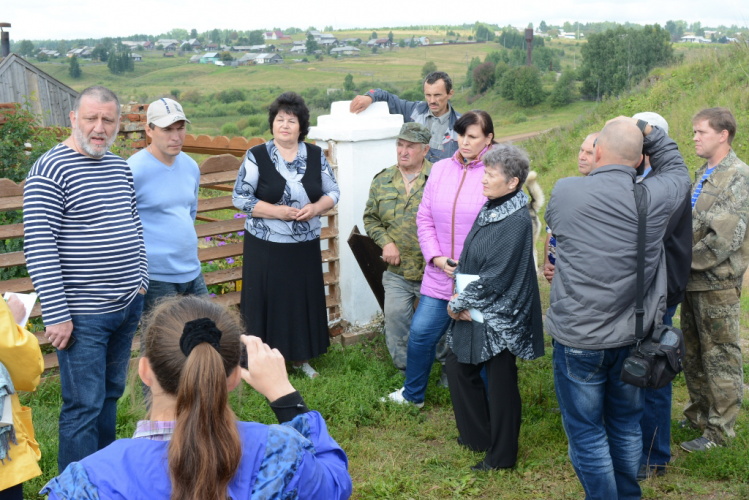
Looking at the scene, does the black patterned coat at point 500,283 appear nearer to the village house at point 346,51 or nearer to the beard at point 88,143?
the beard at point 88,143

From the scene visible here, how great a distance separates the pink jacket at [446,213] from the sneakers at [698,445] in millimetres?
1666

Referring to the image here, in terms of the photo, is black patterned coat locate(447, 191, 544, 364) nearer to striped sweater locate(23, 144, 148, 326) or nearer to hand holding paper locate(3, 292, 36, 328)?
striped sweater locate(23, 144, 148, 326)

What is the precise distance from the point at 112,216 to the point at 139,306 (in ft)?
1.69

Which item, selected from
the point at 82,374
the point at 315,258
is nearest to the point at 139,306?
the point at 82,374

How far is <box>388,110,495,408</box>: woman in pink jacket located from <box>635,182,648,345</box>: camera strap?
3.94ft

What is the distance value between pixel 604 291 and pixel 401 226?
6.49 ft

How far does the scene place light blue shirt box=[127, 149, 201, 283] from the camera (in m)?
3.55

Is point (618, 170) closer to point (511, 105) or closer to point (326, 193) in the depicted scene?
point (326, 193)

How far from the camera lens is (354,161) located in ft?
17.1

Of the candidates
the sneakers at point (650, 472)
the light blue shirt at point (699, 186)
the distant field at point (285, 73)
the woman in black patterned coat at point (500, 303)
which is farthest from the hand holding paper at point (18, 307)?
the distant field at point (285, 73)

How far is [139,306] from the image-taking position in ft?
10.7

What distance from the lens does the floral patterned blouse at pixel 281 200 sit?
4.38 m

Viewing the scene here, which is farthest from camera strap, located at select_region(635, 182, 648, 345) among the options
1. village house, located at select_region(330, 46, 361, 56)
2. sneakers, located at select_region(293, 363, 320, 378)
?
village house, located at select_region(330, 46, 361, 56)

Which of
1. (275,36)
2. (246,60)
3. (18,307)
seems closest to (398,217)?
(18,307)
